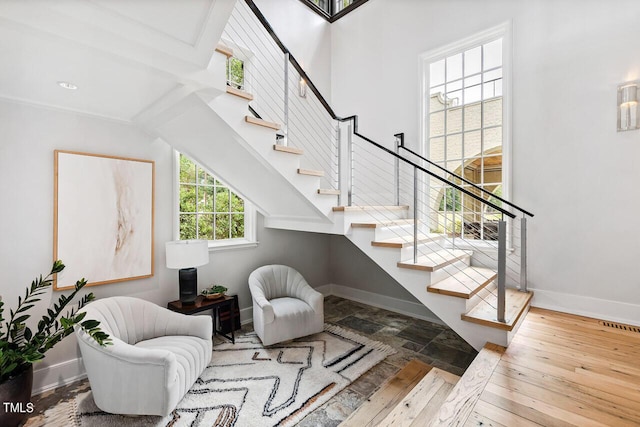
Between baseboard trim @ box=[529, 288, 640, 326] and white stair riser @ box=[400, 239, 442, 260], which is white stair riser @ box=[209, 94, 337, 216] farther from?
baseboard trim @ box=[529, 288, 640, 326]

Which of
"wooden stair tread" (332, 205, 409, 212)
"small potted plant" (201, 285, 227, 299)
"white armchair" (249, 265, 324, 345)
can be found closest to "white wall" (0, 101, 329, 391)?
"small potted plant" (201, 285, 227, 299)

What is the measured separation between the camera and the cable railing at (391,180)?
2.85 m

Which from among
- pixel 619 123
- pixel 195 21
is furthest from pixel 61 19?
pixel 619 123

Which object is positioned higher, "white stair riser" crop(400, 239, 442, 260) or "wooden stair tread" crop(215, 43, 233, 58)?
"wooden stair tread" crop(215, 43, 233, 58)

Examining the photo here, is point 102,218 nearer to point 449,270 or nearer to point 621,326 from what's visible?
point 449,270

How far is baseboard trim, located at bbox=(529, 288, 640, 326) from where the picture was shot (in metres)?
2.44

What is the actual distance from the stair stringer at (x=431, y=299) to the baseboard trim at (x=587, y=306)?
3.55 feet

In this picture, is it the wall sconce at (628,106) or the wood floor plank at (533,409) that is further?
the wall sconce at (628,106)

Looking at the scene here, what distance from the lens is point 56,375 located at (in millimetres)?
2324

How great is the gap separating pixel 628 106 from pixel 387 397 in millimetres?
3020

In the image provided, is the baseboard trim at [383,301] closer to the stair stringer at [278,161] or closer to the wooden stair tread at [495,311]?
the wooden stair tread at [495,311]

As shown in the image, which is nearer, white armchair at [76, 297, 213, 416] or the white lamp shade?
white armchair at [76, 297, 213, 416]

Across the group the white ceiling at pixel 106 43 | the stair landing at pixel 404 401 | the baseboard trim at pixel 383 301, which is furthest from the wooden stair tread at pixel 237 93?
the baseboard trim at pixel 383 301

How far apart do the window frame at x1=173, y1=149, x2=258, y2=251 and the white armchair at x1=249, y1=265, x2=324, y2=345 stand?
420 millimetres
